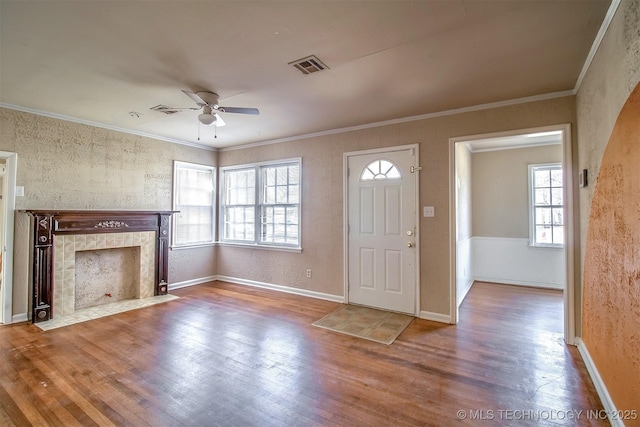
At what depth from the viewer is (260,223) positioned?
5.38m

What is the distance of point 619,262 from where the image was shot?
1.85m

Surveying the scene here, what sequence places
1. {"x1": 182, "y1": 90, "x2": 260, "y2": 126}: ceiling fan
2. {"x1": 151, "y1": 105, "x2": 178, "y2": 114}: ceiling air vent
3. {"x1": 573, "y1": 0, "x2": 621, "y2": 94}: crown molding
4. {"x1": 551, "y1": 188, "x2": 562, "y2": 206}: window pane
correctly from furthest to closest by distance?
{"x1": 551, "y1": 188, "x2": 562, "y2": 206}: window pane < {"x1": 151, "y1": 105, "x2": 178, "y2": 114}: ceiling air vent < {"x1": 182, "y1": 90, "x2": 260, "y2": 126}: ceiling fan < {"x1": 573, "y1": 0, "x2": 621, "y2": 94}: crown molding

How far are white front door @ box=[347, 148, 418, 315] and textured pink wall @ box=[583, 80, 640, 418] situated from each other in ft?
5.98

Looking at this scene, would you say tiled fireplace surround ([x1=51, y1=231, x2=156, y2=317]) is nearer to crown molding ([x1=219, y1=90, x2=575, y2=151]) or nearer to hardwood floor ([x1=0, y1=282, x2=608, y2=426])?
hardwood floor ([x1=0, y1=282, x2=608, y2=426])

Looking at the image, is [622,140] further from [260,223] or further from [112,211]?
[112,211]

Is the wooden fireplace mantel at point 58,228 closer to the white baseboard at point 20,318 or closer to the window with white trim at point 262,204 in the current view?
the white baseboard at point 20,318

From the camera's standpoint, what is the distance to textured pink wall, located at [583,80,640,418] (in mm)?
1599

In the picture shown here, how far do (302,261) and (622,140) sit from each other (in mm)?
3912

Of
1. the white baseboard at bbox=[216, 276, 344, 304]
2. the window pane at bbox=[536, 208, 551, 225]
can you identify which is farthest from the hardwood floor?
the window pane at bbox=[536, 208, 551, 225]

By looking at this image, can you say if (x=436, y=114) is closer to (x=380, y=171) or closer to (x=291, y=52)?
(x=380, y=171)

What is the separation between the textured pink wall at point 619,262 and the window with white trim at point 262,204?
12.0 ft

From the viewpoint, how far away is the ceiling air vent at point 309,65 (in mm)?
2442

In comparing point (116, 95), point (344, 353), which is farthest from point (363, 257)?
point (116, 95)

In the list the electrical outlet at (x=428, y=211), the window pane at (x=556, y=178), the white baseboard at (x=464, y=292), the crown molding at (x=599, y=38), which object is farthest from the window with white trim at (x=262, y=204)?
the window pane at (x=556, y=178)
